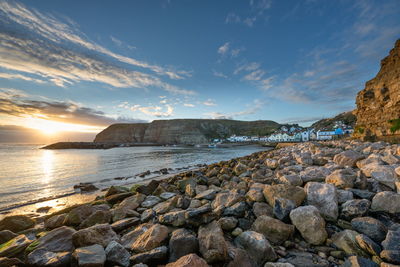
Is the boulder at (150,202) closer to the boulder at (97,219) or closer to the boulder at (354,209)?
the boulder at (97,219)

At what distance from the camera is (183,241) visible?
238cm

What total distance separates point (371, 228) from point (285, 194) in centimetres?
122

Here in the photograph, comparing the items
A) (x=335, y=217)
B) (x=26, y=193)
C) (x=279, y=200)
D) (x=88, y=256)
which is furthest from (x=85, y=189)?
(x=335, y=217)

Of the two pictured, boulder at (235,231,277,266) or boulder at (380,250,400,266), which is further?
boulder at (235,231,277,266)

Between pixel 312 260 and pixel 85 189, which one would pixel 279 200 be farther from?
pixel 85 189

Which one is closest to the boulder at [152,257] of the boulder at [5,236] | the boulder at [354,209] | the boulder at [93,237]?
the boulder at [93,237]

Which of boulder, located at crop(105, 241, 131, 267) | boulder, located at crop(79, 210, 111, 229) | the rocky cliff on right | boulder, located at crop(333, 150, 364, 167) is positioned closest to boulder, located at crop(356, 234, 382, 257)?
boulder, located at crop(105, 241, 131, 267)

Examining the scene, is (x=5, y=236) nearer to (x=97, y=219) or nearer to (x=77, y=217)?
(x=77, y=217)

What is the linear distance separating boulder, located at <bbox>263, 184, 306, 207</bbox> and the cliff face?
102 metres

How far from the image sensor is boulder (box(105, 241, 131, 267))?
218 centimetres

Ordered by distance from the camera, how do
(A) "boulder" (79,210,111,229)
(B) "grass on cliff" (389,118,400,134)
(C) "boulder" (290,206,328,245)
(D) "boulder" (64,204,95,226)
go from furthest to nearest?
(B) "grass on cliff" (389,118,400,134)
(D) "boulder" (64,204,95,226)
(A) "boulder" (79,210,111,229)
(C) "boulder" (290,206,328,245)

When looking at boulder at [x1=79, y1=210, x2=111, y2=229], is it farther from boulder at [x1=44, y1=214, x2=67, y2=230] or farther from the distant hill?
the distant hill

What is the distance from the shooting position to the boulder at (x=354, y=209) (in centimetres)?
275

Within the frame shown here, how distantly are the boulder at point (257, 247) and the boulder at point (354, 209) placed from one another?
160 centimetres
